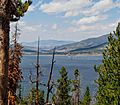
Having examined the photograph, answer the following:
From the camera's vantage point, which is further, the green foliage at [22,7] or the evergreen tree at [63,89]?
the evergreen tree at [63,89]

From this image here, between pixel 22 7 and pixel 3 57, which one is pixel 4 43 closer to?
pixel 3 57

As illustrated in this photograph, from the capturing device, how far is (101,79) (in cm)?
3784

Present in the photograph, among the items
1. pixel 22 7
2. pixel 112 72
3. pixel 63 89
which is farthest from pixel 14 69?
pixel 63 89

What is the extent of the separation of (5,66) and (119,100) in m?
27.4

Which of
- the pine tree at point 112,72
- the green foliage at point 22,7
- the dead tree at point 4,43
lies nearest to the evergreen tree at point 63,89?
the pine tree at point 112,72

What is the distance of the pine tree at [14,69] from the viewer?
78.8 feet

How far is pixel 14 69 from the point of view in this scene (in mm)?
24156

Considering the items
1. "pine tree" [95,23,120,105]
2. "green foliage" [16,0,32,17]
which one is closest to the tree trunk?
"green foliage" [16,0,32,17]

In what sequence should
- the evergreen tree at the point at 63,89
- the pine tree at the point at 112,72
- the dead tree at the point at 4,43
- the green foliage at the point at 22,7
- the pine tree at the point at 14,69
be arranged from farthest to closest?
the evergreen tree at the point at 63,89 → the pine tree at the point at 112,72 → the pine tree at the point at 14,69 → the green foliage at the point at 22,7 → the dead tree at the point at 4,43

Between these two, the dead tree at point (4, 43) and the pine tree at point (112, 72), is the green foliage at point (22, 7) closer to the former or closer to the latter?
the dead tree at point (4, 43)

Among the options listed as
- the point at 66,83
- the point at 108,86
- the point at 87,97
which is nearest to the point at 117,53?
the point at 108,86

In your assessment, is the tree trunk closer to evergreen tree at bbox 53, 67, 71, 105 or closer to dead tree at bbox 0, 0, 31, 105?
dead tree at bbox 0, 0, 31, 105

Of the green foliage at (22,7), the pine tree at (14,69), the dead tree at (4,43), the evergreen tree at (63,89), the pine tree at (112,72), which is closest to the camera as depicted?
the dead tree at (4,43)

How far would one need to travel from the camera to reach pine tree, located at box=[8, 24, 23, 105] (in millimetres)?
24027
